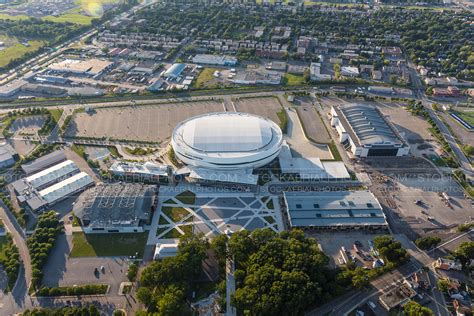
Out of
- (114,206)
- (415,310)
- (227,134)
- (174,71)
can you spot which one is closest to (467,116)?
(227,134)

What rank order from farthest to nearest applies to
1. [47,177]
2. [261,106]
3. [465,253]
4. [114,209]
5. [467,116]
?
[261,106]
[467,116]
[47,177]
[114,209]
[465,253]

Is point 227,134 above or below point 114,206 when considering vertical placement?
above

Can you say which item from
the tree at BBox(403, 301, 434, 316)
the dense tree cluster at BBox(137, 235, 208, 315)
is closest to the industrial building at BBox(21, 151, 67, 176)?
the dense tree cluster at BBox(137, 235, 208, 315)

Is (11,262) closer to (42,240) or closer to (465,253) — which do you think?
(42,240)

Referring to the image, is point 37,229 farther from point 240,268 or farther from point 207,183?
point 240,268

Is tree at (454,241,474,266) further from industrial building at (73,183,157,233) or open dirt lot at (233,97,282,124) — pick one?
industrial building at (73,183,157,233)

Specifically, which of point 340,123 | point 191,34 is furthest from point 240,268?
point 191,34

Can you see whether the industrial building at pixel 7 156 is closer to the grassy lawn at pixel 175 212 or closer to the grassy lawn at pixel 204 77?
the grassy lawn at pixel 175 212
